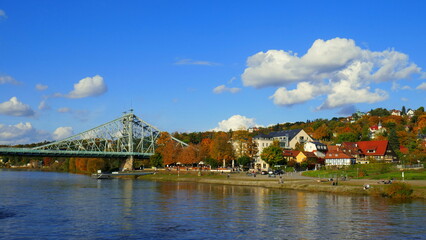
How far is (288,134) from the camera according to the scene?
149 metres

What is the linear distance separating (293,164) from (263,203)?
6277 centimetres

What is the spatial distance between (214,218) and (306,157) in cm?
8189

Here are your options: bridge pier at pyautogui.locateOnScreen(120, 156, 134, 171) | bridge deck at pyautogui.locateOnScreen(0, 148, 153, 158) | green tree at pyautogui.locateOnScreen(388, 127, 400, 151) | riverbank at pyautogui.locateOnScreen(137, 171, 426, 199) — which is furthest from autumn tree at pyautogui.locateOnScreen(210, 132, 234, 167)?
green tree at pyautogui.locateOnScreen(388, 127, 400, 151)

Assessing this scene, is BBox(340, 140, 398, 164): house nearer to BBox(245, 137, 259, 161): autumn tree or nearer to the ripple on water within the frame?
BBox(245, 137, 259, 161): autumn tree

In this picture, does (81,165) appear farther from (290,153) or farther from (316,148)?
(316,148)

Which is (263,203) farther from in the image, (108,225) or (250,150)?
(250,150)

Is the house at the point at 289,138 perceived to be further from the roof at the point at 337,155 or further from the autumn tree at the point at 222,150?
the autumn tree at the point at 222,150

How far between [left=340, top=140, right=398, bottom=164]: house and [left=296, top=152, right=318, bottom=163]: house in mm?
8470

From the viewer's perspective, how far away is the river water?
29719mm

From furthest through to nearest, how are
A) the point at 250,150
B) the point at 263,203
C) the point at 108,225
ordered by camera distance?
1. the point at 250,150
2. the point at 263,203
3. the point at 108,225

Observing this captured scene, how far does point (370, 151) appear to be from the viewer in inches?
4889

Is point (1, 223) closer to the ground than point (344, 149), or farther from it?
closer to the ground

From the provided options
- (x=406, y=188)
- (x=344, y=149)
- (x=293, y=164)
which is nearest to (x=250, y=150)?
Answer: (x=293, y=164)

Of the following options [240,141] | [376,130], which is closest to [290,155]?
[240,141]
